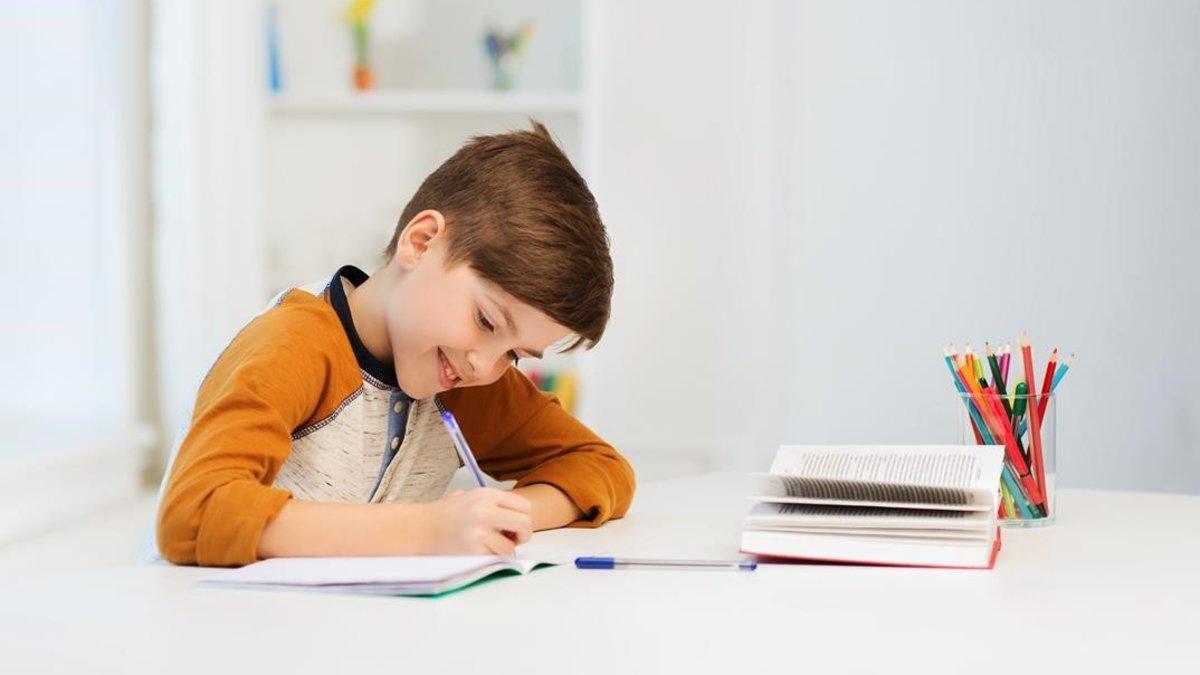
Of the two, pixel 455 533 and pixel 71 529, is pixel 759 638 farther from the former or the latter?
pixel 71 529

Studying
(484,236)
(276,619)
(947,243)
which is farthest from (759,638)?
(947,243)

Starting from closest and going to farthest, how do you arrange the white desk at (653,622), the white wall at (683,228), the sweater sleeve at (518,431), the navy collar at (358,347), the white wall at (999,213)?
the white desk at (653,622) < the navy collar at (358,347) < the sweater sleeve at (518,431) < the white wall at (999,213) < the white wall at (683,228)

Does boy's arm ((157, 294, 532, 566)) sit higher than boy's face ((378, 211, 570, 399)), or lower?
lower

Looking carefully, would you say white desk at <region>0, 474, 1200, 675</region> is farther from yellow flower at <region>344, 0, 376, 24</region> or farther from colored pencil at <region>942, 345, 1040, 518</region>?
yellow flower at <region>344, 0, 376, 24</region>

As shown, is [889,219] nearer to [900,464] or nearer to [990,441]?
[990,441]

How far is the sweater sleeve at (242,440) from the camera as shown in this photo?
3.47 ft

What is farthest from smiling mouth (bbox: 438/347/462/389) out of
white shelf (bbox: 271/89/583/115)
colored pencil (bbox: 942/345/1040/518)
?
white shelf (bbox: 271/89/583/115)

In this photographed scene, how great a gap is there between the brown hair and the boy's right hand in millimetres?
225

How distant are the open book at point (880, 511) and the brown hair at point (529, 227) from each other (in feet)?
0.83

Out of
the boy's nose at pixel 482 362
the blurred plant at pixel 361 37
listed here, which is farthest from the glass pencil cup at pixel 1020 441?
the blurred plant at pixel 361 37

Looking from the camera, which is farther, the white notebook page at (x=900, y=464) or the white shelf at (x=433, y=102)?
the white shelf at (x=433, y=102)

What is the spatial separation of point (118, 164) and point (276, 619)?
2.15 m

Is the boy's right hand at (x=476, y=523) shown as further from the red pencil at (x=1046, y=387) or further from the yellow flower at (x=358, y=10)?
the yellow flower at (x=358, y=10)

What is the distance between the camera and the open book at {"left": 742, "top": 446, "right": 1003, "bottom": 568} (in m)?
1.07
